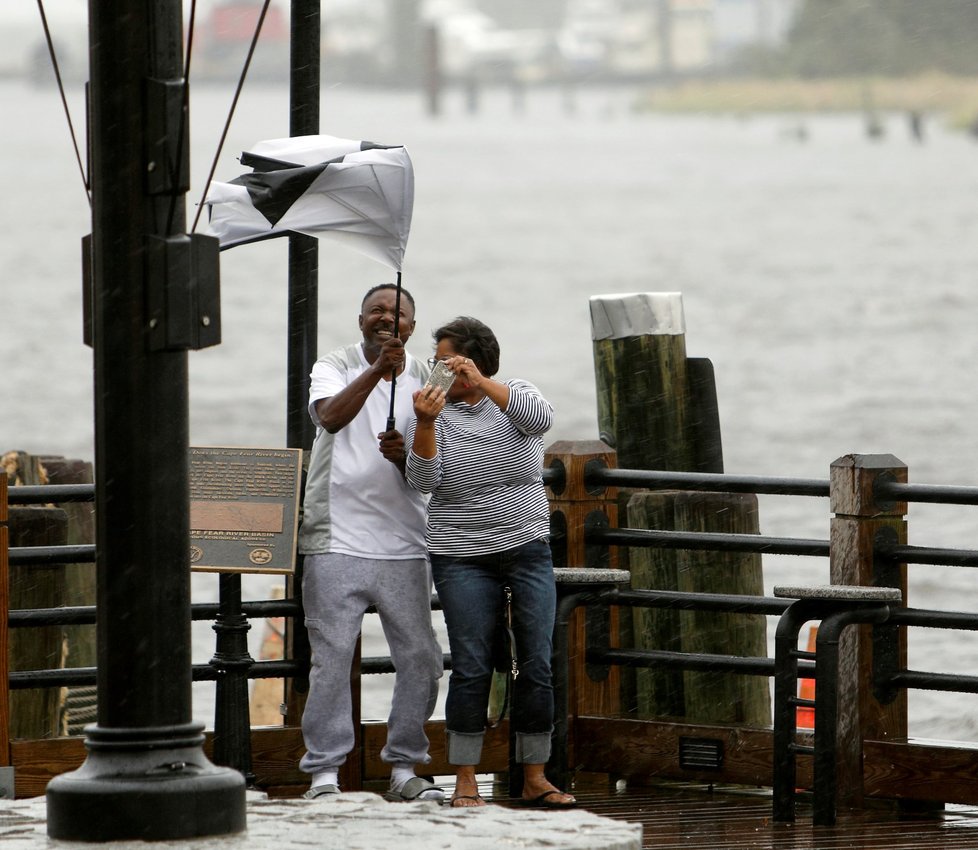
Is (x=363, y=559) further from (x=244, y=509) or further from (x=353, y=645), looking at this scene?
(x=244, y=509)

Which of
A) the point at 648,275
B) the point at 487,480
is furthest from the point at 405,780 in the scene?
the point at 648,275

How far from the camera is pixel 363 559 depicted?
6.58 meters

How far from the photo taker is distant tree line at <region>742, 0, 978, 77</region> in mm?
77375

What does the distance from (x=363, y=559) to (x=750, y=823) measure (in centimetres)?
171

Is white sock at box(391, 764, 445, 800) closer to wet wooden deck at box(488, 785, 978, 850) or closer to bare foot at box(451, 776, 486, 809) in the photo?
bare foot at box(451, 776, 486, 809)

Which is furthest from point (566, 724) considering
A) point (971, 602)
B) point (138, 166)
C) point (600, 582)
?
point (971, 602)

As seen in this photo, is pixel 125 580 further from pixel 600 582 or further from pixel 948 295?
pixel 948 295

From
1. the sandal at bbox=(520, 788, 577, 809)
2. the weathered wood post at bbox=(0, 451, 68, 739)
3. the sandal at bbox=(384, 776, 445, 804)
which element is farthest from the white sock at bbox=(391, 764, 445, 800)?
the weathered wood post at bbox=(0, 451, 68, 739)

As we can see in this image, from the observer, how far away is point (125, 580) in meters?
5.03

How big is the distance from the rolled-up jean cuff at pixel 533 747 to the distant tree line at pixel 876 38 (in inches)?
2906

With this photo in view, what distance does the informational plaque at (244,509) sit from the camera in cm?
679

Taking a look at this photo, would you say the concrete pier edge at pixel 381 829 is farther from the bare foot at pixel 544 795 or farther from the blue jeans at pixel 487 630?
the bare foot at pixel 544 795

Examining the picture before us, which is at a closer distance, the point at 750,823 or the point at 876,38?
Answer: the point at 750,823

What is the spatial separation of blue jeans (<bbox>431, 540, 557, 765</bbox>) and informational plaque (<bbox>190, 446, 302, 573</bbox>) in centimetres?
66
